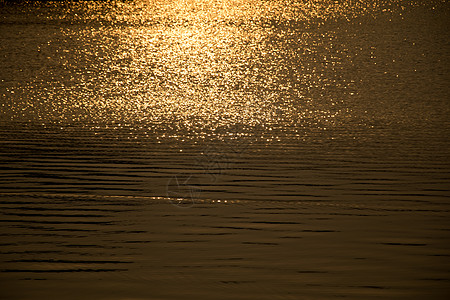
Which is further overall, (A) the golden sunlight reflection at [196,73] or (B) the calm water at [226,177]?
(A) the golden sunlight reflection at [196,73]

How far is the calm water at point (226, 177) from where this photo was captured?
1395 centimetres

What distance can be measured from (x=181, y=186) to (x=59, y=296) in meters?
8.80

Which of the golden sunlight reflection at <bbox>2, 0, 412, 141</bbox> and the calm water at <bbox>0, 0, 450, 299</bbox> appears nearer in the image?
the calm water at <bbox>0, 0, 450, 299</bbox>

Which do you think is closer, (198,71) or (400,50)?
(198,71)

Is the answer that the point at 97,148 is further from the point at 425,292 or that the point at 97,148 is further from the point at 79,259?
the point at 425,292

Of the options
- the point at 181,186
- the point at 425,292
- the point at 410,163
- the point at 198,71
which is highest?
the point at 198,71

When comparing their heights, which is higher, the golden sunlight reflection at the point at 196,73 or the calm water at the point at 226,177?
the golden sunlight reflection at the point at 196,73

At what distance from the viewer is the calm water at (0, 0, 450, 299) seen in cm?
1395

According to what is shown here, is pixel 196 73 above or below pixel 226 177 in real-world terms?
above

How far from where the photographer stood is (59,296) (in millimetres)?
12750

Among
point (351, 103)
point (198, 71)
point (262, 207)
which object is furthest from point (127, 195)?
point (198, 71)

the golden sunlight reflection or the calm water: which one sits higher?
the golden sunlight reflection

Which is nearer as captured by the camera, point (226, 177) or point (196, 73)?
point (226, 177)

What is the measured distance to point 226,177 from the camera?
22.3 meters
